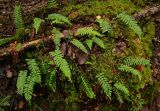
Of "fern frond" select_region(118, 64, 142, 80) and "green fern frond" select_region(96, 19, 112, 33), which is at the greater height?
"green fern frond" select_region(96, 19, 112, 33)

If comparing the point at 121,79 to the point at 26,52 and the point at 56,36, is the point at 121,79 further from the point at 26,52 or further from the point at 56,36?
the point at 26,52

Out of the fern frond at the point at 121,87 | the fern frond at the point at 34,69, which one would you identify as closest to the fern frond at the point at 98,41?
the fern frond at the point at 121,87

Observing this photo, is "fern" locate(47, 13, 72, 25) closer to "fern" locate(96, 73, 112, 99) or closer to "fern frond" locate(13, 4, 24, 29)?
"fern frond" locate(13, 4, 24, 29)

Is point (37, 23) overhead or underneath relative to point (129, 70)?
overhead

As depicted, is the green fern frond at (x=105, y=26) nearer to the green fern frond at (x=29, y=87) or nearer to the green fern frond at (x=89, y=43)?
the green fern frond at (x=89, y=43)

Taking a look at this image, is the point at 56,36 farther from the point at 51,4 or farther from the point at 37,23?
the point at 51,4

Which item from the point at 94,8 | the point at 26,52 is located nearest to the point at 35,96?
the point at 26,52

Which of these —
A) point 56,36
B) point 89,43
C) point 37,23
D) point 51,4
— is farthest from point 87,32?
point 51,4

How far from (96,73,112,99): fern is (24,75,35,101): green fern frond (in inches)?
47.9

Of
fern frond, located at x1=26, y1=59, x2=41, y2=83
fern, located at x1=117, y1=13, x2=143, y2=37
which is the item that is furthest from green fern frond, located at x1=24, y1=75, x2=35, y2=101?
fern, located at x1=117, y1=13, x2=143, y2=37

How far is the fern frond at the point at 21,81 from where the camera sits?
545 centimetres

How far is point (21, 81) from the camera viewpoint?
552 centimetres

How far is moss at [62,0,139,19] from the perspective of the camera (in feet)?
21.2

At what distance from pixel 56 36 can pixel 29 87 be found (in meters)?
1.15
